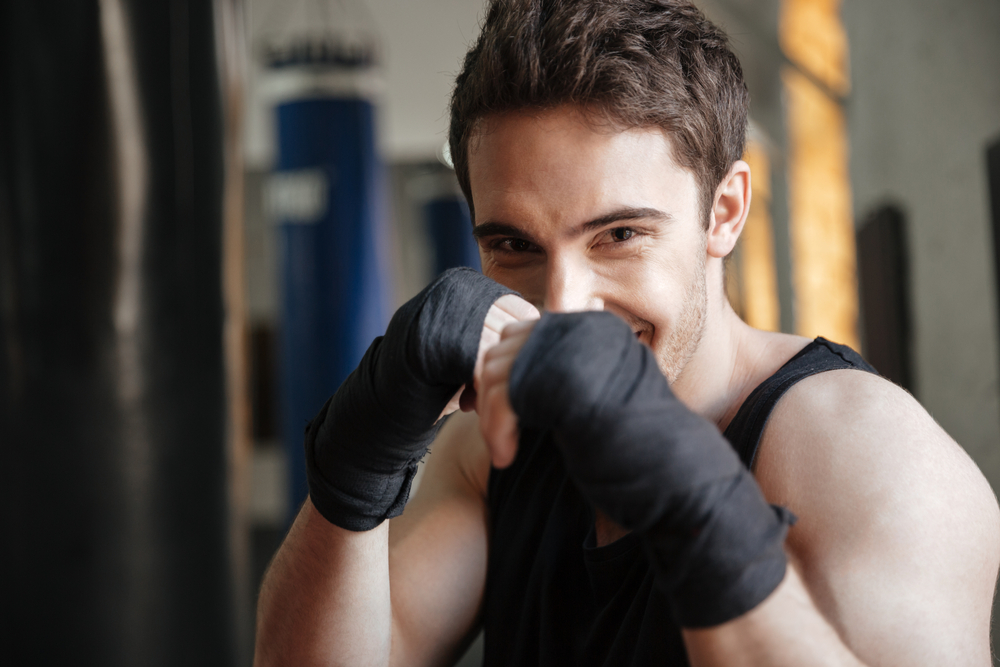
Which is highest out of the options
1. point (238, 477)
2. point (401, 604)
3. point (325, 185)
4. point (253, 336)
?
point (325, 185)

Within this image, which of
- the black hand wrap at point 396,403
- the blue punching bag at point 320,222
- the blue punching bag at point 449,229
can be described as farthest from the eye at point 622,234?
the blue punching bag at point 449,229

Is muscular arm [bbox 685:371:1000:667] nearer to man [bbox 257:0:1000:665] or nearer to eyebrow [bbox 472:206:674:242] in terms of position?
man [bbox 257:0:1000:665]

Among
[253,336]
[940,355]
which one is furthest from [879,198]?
[253,336]

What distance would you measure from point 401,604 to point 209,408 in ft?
2.91

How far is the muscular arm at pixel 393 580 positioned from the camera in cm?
111

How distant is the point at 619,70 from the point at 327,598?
0.86 meters

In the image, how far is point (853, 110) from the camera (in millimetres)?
3314

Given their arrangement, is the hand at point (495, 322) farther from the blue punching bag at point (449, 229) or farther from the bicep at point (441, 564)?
the blue punching bag at point (449, 229)

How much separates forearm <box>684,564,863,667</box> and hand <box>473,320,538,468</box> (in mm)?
248

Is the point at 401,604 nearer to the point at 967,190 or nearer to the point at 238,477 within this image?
the point at 238,477

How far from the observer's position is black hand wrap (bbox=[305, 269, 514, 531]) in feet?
2.80

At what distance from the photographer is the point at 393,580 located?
4.27 feet

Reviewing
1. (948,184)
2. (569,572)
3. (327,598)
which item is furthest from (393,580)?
(948,184)

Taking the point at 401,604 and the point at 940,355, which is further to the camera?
the point at 940,355
